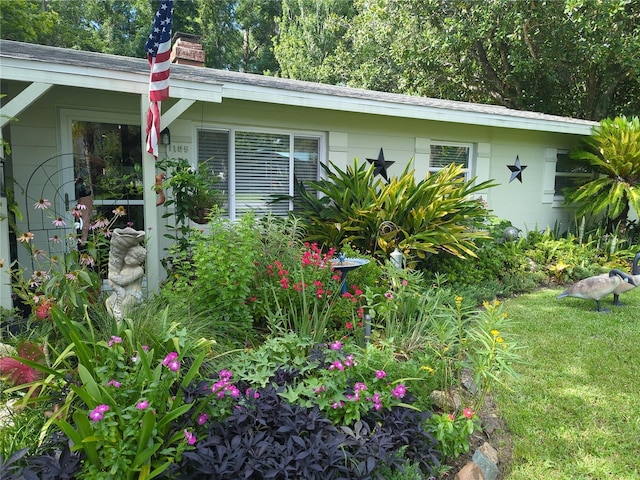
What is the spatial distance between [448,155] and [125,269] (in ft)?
21.4

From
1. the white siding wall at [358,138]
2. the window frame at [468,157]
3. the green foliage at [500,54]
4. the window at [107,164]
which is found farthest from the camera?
the green foliage at [500,54]

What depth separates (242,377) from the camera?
246 centimetres

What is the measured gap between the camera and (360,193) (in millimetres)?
6289

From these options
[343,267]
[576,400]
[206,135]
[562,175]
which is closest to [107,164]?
[206,135]

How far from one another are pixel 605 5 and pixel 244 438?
1274 centimetres

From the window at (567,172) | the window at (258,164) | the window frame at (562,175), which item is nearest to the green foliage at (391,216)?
the window at (258,164)

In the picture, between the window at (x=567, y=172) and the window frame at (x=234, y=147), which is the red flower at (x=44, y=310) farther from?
the window at (x=567, y=172)

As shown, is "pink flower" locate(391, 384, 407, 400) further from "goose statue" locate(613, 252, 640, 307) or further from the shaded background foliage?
the shaded background foliage

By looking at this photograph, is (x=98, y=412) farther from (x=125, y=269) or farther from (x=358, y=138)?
(x=358, y=138)

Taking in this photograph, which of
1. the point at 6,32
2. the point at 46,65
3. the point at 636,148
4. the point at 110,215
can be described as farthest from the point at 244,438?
the point at 6,32

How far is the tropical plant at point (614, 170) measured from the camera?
8.24 m

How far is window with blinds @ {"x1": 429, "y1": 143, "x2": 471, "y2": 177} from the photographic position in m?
8.17

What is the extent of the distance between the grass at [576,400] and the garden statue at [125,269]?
283 cm

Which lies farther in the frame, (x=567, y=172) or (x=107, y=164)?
(x=567, y=172)
